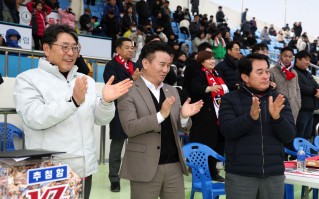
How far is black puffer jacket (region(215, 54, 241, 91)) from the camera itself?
4.86 metres

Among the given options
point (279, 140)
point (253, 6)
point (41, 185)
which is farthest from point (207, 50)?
point (253, 6)

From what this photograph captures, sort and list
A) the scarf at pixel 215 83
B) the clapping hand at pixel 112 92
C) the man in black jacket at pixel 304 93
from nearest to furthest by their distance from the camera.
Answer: the clapping hand at pixel 112 92 → the scarf at pixel 215 83 → the man in black jacket at pixel 304 93

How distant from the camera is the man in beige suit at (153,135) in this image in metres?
2.42

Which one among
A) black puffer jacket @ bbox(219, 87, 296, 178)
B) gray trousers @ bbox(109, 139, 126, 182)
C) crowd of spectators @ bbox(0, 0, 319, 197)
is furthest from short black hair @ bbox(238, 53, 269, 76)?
gray trousers @ bbox(109, 139, 126, 182)

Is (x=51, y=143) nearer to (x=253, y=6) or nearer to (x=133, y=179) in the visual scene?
(x=133, y=179)

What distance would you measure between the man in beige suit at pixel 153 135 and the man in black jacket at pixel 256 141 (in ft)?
0.91

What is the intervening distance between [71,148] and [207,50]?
2923mm

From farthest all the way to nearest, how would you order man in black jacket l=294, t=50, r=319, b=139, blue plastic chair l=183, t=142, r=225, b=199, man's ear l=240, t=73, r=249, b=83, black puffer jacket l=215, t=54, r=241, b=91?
man in black jacket l=294, t=50, r=319, b=139 → black puffer jacket l=215, t=54, r=241, b=91 → blue plastic chair l=183, t=142, r=225, b=199 → man's ear l=240, t=73, r=249, b=83

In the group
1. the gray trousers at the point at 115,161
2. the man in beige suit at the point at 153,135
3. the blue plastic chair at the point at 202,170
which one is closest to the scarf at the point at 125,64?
the gray trousers at the point at 115,161

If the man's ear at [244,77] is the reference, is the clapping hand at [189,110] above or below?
below

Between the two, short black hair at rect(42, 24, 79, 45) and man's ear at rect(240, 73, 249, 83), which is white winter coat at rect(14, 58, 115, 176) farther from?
man's ear at rect(240, 73, 249, 83)

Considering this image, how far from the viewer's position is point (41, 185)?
140 cm

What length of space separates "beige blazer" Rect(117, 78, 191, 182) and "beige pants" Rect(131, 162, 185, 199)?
0.05 meters

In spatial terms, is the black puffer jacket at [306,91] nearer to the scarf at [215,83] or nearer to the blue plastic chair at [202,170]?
the scarf at [215,83]
